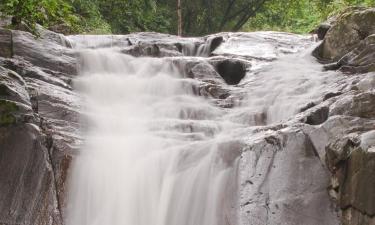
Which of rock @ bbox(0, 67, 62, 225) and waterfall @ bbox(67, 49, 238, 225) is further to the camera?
waterfall @ bbox(67, 49, 238, 225)

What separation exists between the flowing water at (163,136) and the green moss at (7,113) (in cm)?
87

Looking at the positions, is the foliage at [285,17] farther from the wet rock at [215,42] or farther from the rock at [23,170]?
the rock at [23,170]

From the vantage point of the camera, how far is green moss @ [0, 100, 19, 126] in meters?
5.57

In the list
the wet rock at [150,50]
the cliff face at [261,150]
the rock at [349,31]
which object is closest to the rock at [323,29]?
the rock at [349,31]

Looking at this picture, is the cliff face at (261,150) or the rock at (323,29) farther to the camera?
the rock at (323,29)

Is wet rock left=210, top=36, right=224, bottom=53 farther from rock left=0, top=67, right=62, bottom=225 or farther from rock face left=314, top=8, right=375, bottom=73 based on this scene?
rock left=0, top=67, right=62, bottom=225

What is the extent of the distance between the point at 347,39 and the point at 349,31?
15 centimetres

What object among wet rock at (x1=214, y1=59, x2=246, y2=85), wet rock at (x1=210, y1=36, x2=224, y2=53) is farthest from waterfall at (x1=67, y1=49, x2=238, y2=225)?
wet rock at (x1=210, y1=36, x2=224, y2=53)

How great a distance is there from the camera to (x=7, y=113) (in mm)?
5609

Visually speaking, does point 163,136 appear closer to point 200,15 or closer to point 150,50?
point 150,50

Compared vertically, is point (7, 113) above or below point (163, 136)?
above

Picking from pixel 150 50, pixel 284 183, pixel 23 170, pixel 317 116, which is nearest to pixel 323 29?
pixel 150 50

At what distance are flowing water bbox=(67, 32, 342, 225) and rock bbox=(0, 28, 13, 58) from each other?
3.65 feet

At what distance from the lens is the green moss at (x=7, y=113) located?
5.57 meters
